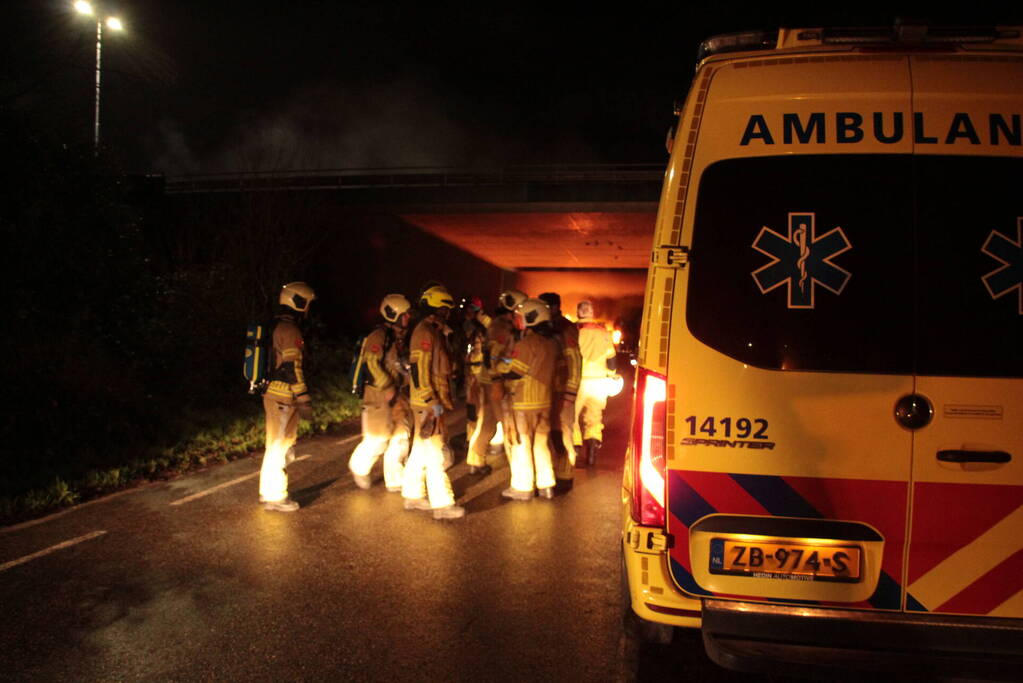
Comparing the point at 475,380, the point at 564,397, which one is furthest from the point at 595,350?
the point at 475,380

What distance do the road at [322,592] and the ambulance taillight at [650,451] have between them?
133cm

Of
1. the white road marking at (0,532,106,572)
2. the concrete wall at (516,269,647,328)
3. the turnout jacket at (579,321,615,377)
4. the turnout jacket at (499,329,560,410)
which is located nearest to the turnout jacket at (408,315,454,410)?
the turnout jacket at (499,329,560,410)

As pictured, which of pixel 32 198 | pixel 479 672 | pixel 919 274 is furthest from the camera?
pixel 32 198

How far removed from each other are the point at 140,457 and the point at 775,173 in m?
8.62

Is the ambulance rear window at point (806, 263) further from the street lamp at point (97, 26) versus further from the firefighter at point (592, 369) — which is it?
the street lamp at point (97, 26)

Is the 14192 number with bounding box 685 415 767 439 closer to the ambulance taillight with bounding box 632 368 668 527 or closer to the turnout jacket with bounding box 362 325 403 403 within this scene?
the ambulance taillight with bounding box 632 368 668 527

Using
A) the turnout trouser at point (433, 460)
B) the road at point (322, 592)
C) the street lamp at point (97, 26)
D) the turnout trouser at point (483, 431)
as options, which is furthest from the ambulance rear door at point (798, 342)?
the street lamp at point (97, 26)

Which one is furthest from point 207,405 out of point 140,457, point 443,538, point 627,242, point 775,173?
point 627,242

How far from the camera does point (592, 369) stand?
9023 mm

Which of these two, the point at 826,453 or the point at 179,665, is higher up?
the point at 826,453

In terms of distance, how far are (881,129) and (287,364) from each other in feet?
17.1

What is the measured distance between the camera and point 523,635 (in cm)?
445

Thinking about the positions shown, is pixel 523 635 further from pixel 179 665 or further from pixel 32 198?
pixel 32 198

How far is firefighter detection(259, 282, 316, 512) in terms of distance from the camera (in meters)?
6.77
